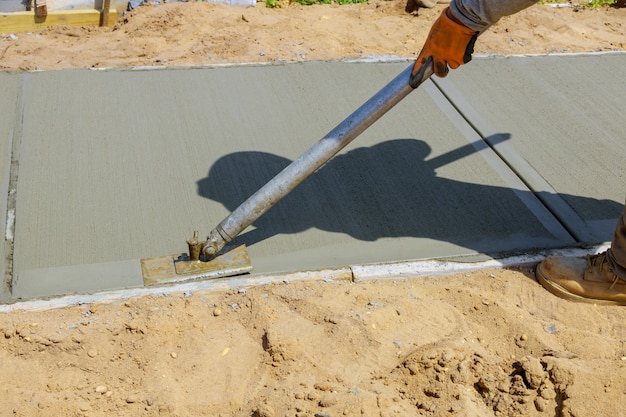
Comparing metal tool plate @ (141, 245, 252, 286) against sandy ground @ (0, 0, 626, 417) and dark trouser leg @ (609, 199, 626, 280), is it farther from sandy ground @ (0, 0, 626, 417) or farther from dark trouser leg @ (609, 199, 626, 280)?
dark trouser leg @ (609, 199, 626, 280)

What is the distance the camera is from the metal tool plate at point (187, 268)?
2.99 metres

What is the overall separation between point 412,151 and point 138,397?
6.70 feet

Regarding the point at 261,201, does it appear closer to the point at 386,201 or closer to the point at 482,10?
the point at 386,201

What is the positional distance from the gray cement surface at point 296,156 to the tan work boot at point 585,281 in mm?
264

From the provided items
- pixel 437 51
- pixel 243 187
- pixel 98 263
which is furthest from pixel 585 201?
pixel 98 263

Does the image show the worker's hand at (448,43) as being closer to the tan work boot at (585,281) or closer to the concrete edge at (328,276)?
the concrete edge at (328,276)

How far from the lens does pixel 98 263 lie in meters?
3.06

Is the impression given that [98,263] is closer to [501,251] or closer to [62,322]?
[62,322]

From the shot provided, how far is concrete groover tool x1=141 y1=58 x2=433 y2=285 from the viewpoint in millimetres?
2812

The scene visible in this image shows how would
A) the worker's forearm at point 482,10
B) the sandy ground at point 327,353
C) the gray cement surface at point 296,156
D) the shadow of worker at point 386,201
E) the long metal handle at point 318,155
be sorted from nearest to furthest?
the sandy ground at point 327,353
the worker's forearm at point 482,10
the long metal handle at point 318,155
the gray cement surface at point 296,156
the shadow of worker at point 386,201

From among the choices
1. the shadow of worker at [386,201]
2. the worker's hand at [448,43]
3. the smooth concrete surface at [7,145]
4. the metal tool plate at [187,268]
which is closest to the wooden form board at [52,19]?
the smooth concrete surface at [7,145]

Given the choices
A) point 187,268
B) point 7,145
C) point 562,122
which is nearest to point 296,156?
point 187,268

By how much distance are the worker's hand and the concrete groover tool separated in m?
0.03

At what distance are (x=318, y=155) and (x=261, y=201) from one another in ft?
0.99
